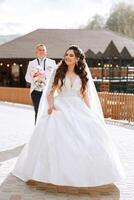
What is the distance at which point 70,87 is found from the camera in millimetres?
6793

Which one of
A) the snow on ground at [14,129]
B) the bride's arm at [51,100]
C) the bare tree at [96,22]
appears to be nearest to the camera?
the bride's arm at [51,100]

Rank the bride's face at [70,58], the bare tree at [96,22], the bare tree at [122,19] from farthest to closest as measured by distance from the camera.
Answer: the bare tree at [96,22] → the bare tree at [122,19] → the bride's face at [70,58]

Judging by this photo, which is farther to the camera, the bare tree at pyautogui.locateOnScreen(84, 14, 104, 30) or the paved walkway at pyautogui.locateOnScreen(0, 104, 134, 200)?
the bare tree at pyautogui.locateOnScreen(84, 14, 104, 30)

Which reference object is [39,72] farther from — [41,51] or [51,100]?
[51,100]

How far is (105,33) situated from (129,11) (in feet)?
159

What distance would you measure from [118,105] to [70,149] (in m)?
11.1

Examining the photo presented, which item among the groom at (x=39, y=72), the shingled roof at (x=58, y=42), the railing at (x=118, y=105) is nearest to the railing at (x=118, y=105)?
the railing at (x=118, y=105)

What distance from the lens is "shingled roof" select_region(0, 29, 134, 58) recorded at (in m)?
38.6

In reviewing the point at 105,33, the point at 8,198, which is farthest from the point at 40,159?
the point at 105,33

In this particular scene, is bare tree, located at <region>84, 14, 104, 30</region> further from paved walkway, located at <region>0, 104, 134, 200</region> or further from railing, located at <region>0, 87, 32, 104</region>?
paved walkway, located at <region>0, 104, 134, 200</region>

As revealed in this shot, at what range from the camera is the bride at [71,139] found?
6.22 m

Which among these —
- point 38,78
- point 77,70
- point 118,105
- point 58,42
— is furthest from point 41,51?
point 58,42

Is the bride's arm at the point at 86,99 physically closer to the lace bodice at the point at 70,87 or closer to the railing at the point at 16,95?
the lace bodice at the point at 70,87

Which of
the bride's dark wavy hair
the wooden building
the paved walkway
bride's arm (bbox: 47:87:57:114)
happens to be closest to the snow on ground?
the paved walkway
